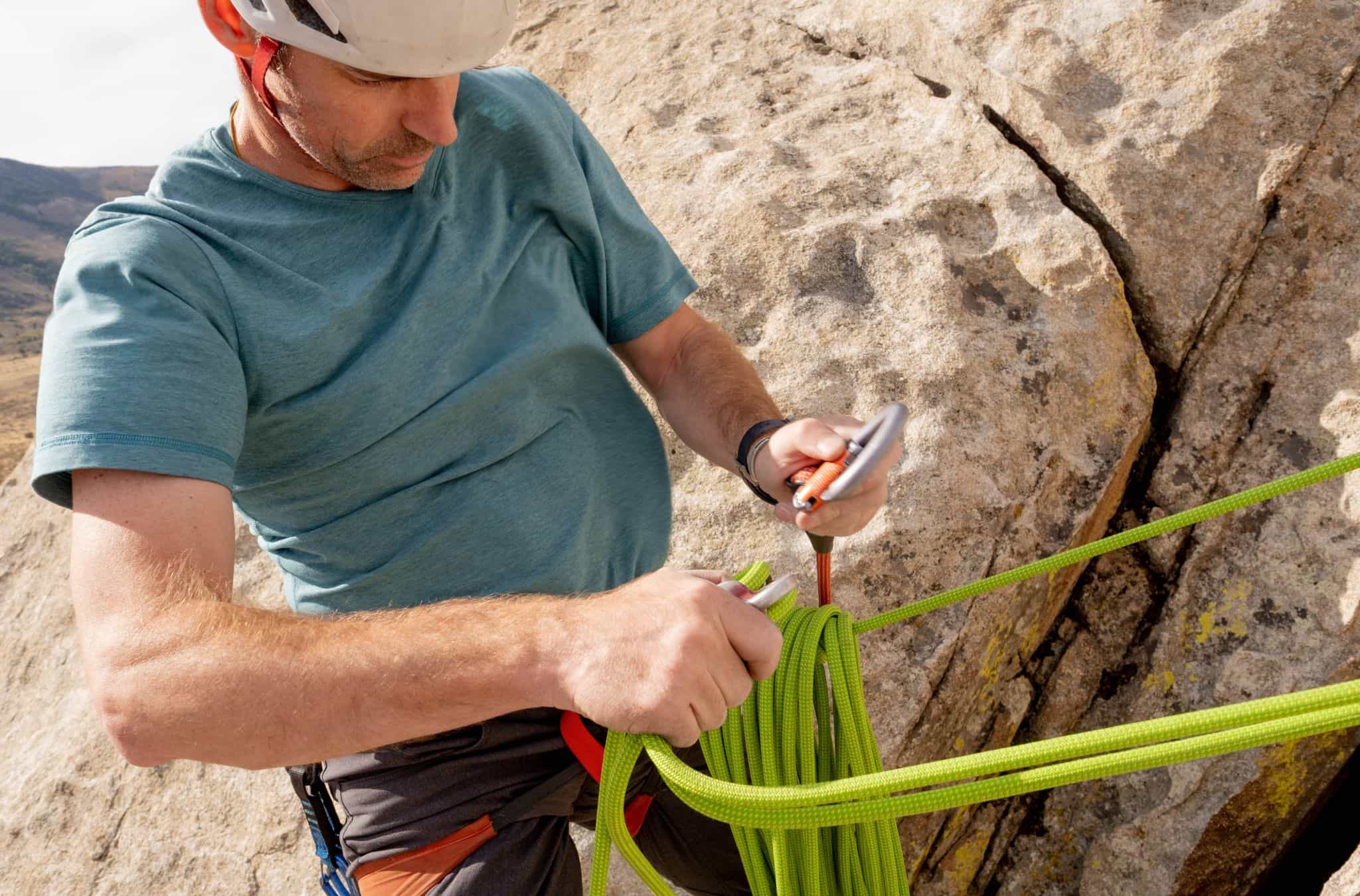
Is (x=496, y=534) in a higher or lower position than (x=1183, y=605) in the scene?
higher

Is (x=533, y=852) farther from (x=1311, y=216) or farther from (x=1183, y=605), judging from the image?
(x=1311, y=216)

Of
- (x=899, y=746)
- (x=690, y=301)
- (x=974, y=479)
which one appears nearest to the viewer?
(x=899, y=746)

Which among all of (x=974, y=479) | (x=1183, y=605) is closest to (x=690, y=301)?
(x=974, y=479)

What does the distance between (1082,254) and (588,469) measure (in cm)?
157

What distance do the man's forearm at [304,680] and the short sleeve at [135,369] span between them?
208 mm

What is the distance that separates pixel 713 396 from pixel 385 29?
2.92 ft

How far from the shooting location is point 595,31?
13.2ft

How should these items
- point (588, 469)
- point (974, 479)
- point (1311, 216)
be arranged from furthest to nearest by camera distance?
point (1311, 216) → point (974, 479) → point (588, 469)

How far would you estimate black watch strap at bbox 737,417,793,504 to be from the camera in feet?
6.06

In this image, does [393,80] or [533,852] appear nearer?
[393,80]

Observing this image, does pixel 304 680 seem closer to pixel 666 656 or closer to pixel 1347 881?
pixel 666 656

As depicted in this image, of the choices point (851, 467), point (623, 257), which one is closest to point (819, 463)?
point (851, 467)

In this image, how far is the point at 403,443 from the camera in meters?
1.70

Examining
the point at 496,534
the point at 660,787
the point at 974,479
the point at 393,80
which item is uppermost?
the point at 393,80
